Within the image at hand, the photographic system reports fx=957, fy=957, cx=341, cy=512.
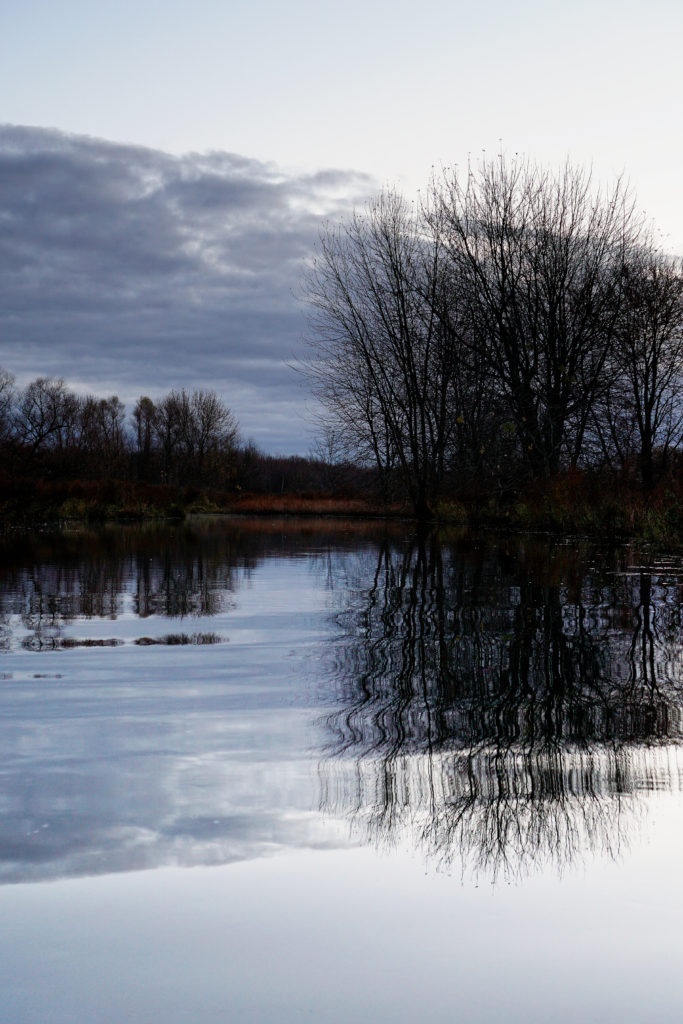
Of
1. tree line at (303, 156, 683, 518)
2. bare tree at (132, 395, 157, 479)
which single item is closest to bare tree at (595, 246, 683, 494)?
tree line at (303, 156, 683, 518)


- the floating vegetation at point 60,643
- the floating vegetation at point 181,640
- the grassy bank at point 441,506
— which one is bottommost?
the floating vegetation at point 181,640

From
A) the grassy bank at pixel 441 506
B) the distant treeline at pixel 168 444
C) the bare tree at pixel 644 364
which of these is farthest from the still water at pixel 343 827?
the distant treeline at pixel 168 444

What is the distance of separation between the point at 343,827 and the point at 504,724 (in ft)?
4.44

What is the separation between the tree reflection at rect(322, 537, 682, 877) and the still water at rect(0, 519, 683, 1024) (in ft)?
0.05

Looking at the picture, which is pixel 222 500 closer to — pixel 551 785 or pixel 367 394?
pixel 367 394

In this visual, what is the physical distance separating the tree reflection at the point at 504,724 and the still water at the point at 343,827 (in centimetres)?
2

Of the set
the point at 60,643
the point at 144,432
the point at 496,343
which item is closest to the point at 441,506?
the point at 496,343

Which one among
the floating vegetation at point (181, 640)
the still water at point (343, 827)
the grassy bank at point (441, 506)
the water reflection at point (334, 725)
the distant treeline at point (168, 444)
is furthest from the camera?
the distant treeline at point (168, 444)

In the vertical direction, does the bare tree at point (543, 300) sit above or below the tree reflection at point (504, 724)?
above

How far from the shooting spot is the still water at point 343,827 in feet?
6.53

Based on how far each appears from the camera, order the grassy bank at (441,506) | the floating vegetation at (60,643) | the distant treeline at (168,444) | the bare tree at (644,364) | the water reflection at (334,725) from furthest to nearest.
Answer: the distant treeline at (168,444)
the bare tree at (644,364)
the grassy bank at (441,506)
the floating vegetation at (60,643)
the water reflection at (334,725)

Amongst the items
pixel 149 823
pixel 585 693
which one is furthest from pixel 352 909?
pixel 585 693

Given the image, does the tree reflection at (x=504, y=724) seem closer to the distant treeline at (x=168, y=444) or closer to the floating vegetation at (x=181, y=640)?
the floating vegetation at (x=181, y=640)

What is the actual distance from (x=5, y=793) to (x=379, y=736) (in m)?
1.44
